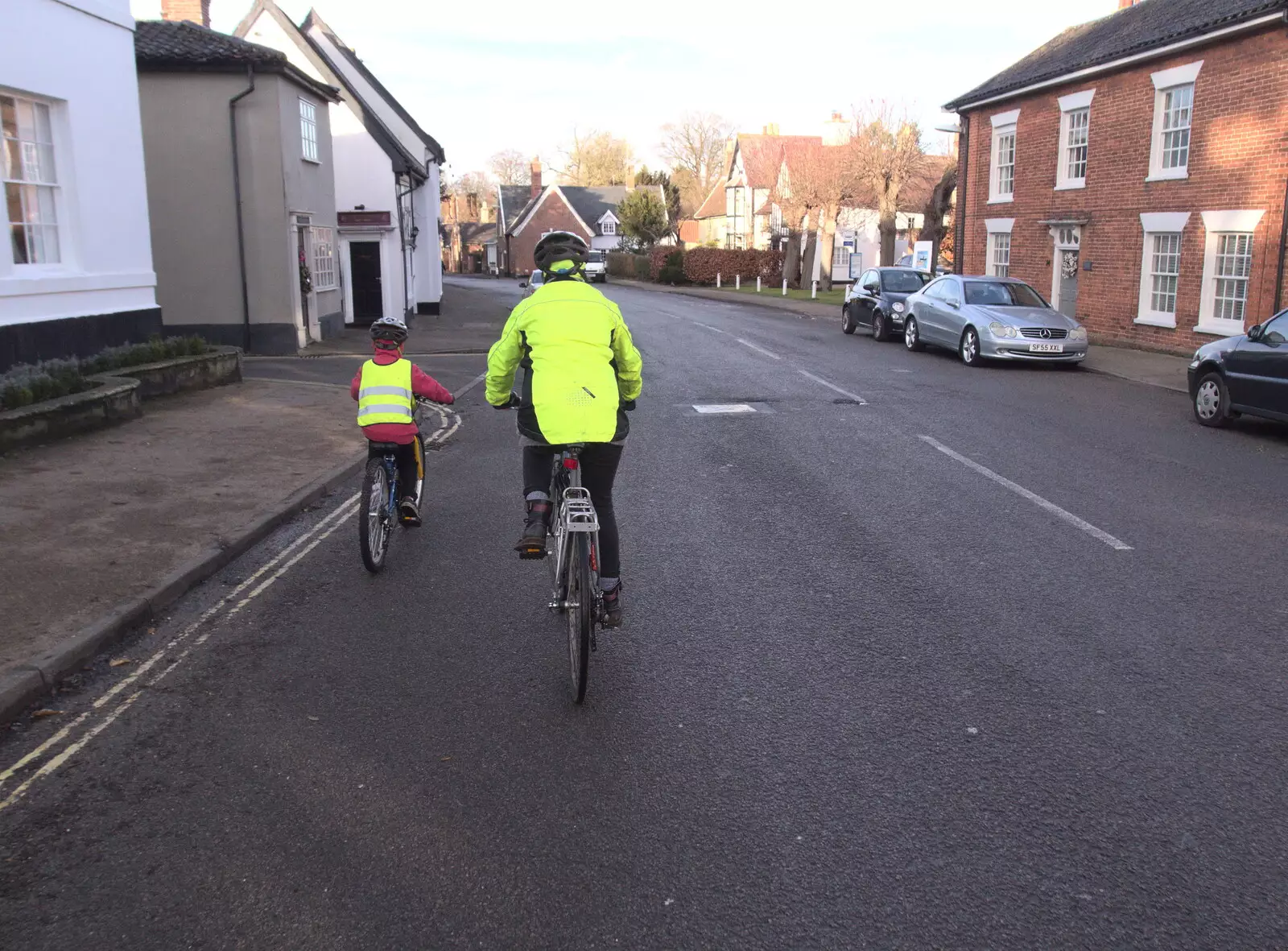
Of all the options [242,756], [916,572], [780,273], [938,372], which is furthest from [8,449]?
[780,273]

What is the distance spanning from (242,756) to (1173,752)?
3669 mm

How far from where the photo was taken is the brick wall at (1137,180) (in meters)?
18.1

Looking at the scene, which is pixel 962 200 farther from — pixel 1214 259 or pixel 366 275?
pixel 366 275

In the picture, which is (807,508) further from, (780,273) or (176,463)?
(780,273)

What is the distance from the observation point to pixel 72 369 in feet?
37.8

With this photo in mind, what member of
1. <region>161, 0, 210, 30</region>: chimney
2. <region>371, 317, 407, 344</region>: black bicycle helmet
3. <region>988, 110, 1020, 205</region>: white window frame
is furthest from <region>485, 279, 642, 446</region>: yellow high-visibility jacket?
<region>988, 110, 1020, 205</region>: white window frame

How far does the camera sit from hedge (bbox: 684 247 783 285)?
55.0 metres

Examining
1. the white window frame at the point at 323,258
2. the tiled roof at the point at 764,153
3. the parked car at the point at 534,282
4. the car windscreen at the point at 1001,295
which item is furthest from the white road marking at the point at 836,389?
the tiled roof at the point at 764,153

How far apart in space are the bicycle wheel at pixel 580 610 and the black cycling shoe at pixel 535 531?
0.35 metres

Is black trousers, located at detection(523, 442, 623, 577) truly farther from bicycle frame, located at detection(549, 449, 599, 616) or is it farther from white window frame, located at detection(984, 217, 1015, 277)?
white window frame, located at detection(984, 217, 1015, 277)

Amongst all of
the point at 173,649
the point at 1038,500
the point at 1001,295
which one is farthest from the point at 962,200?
the point at 173,649

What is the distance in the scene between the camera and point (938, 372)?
17.6m

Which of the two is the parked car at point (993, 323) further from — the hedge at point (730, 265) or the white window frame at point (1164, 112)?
the hedge at point (730, 265)

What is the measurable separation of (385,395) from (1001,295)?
1536 cm
